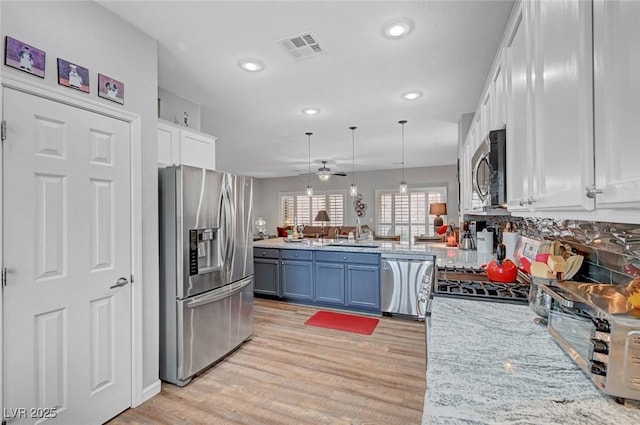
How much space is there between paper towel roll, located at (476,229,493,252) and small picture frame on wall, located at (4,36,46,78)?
13.2ft

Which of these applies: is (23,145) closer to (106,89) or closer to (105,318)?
(106,89)

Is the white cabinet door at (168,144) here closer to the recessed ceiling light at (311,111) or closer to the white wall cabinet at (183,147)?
the white wall cabinet at (183,147)

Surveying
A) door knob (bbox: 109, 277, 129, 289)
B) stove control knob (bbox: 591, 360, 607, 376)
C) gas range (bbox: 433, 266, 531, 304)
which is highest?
stove control knob (bbox: 591, 360, 607, 376)

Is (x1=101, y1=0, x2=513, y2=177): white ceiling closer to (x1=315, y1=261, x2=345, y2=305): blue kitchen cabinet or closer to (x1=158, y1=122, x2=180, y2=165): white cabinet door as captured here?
(x1=158, y1=122, x2=180, y2=165): white cabinet door

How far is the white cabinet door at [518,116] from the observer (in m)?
1.34

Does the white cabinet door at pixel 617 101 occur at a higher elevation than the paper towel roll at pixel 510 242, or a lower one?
higher

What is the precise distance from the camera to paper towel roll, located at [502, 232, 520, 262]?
8.28 feet

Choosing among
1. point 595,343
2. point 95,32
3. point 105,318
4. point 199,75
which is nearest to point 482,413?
point 595,343

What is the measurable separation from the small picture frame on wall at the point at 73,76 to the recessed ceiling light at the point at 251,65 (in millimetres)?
1113

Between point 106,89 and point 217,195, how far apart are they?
1.10 m

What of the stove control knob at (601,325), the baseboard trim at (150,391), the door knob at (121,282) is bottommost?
the baseboard trim at (150,391)

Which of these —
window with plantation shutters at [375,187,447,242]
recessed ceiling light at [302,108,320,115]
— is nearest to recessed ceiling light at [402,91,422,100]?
recessed ceiling light at [302,108,320,115]

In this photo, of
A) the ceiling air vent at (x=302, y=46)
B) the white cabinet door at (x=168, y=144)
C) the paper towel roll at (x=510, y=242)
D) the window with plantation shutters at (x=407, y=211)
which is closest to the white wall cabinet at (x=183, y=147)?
the white cabinet door at (x=168, y=144)

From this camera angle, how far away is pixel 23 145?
1518 mm
